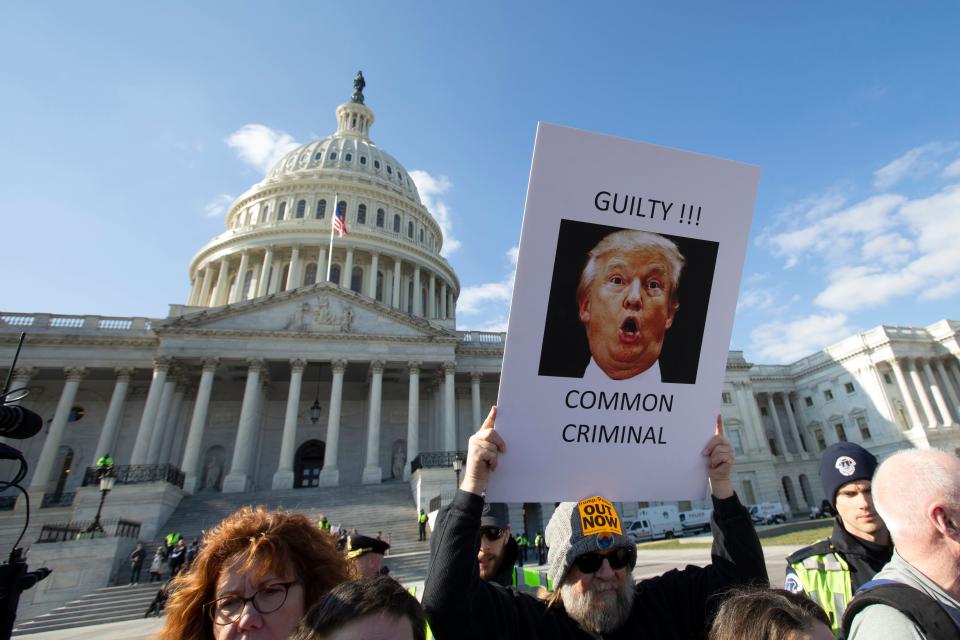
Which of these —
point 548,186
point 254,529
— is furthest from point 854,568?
point 254,529

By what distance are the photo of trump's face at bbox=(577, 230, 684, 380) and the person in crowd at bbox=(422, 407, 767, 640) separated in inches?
28.9

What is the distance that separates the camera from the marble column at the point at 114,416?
3188 cm

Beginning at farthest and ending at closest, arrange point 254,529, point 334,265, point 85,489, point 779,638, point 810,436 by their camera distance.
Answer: point 810,436 < point 334,265 < point 85,489 < point 254,529 < point 779,638

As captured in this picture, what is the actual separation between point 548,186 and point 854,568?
3880 millimetres

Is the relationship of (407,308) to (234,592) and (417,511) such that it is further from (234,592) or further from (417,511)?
(234,592)

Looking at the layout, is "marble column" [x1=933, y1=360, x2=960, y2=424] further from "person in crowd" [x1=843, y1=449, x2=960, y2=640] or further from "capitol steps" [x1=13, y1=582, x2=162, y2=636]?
"capitol steps" [x1=13, y1=582, x2=162, y2=636]

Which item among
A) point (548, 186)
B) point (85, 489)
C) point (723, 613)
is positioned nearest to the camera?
point (723, 613)

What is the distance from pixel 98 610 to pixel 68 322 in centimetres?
2815

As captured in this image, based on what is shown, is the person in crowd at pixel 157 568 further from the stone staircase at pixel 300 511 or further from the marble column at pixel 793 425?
the marble column at pixel 793 425

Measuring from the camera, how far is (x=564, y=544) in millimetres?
2809

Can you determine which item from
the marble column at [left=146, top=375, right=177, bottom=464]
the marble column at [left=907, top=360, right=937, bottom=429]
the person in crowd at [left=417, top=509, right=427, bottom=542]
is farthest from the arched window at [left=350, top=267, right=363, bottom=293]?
the marble column at [left=907, top=360, right=937, bottom=429]

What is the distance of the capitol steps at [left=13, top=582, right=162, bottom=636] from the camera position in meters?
15.3

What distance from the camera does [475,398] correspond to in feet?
127

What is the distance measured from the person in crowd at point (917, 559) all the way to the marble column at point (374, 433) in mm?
32424
